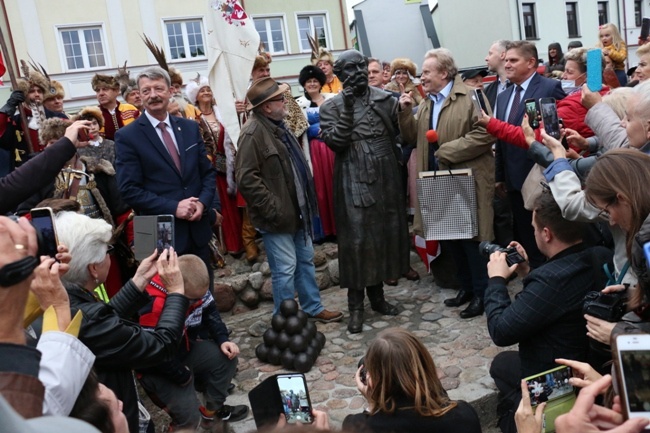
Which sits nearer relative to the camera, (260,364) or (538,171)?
(538,171)

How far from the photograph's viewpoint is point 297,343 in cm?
414

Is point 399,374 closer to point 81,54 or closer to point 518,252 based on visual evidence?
point 518,252

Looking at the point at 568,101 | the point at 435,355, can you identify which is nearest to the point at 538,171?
the point at 568,101

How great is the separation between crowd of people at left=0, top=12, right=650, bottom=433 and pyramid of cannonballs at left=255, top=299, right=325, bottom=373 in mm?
380

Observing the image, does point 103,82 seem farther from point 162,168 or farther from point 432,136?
point 432,136

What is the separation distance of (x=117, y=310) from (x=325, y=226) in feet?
12.0

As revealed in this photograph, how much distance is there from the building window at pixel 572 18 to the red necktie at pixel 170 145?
30.5 m

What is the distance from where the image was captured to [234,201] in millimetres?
5891

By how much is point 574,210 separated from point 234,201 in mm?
3852

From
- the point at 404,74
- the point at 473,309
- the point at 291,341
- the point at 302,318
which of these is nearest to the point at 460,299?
the point at 473,309

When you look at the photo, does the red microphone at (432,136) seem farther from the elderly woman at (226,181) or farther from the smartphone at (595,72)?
the elderly woman at (226,181)

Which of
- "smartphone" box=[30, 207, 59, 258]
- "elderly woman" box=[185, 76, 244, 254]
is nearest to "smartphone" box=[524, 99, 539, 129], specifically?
"smartphone" box=[30, 207, 59, 258]

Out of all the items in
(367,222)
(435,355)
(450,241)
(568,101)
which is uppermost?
(568,101)

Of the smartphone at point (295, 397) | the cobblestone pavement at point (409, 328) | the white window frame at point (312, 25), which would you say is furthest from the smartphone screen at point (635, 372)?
the white window frame at point (312, 25)
